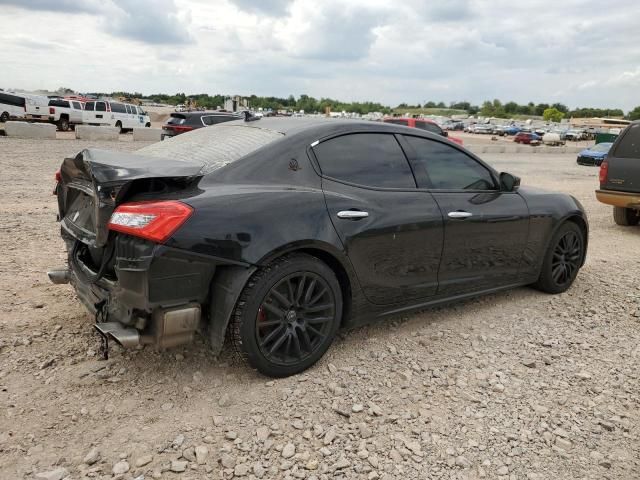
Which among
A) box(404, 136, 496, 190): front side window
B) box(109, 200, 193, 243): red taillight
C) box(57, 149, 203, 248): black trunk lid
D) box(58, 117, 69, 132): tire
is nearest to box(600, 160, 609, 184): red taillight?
box(404, 136, 496, 190): front side window

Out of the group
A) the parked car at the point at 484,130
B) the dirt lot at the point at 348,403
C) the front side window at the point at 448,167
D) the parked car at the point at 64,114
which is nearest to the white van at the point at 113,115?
the parked car at the point at 64,114

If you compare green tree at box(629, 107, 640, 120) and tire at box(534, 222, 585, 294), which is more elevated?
green tree at box(629, 107, 640, 120)

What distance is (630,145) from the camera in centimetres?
823

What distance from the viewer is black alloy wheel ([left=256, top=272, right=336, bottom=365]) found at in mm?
3057

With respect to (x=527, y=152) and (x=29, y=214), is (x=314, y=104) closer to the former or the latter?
(x=527, y=152)

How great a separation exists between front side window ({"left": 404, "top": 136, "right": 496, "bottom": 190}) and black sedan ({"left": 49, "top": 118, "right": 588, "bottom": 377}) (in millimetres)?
12

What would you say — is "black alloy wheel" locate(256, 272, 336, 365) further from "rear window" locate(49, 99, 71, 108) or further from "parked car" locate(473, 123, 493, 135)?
"parked car" locate(473, 123, 493, 135)

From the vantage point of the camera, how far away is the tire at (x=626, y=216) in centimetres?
880

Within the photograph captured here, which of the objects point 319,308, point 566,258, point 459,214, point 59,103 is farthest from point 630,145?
point 59,103

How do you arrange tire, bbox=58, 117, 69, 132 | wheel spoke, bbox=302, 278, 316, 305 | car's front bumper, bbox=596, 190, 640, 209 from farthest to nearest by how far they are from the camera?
tire, bbox=58, 117, 69, 132 < car's front bumper, bbox=596, 190, 640, 209 < wheel spoke, bbox=302, 278, 316, 305

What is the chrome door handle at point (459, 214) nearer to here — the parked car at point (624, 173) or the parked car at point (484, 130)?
the parked car at point (624, 173)

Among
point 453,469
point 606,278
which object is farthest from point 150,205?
point 606,278

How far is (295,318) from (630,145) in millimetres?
7362

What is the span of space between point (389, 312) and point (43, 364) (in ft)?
7.30
